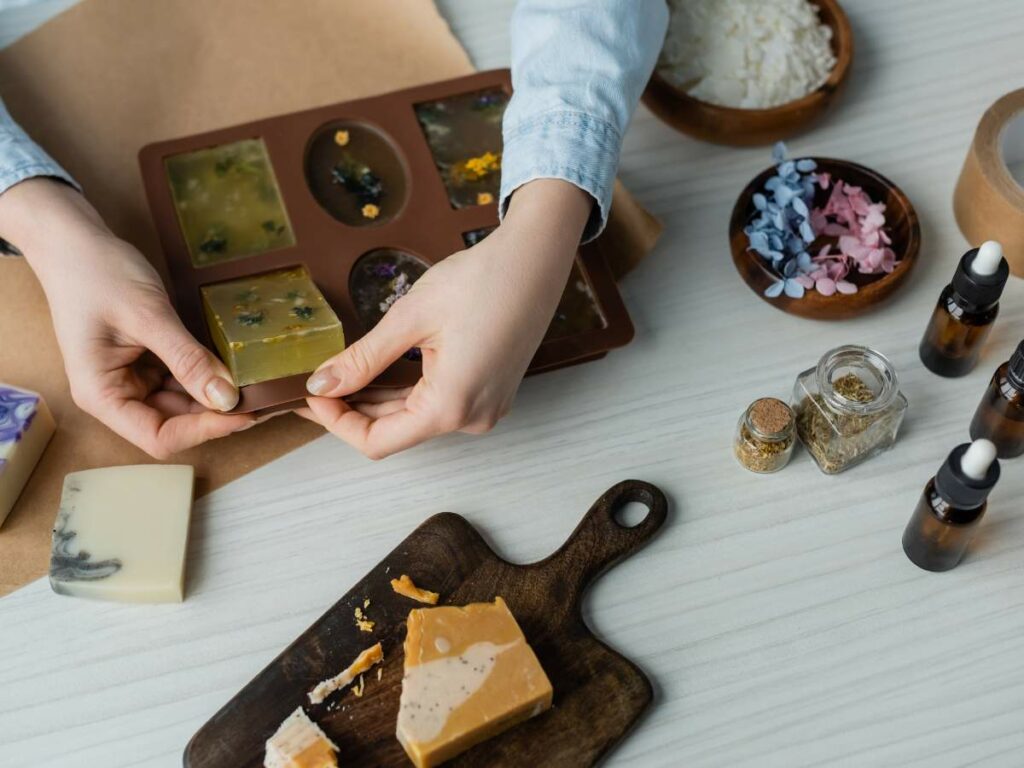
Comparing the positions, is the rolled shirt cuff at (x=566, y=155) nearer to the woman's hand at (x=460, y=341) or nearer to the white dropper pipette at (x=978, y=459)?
the woman's hand at (x=460, y=341)

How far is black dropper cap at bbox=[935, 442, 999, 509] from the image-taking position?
1.00m

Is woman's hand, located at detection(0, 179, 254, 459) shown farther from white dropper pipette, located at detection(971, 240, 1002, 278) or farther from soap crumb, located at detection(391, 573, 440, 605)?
white dropper pipette, located at detection(971, 240, 1002, 278)

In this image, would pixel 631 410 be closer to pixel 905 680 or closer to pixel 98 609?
pixel 905 680

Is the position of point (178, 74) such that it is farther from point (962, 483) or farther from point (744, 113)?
point (962, 483)

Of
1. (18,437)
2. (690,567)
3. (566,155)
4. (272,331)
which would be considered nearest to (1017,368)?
(690,567)

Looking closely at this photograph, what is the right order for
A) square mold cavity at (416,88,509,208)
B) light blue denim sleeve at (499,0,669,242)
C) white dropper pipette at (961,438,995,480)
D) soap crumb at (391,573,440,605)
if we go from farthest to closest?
square mold cavity at (416,88,509,208) < light blue denim sleeve at (499,0,669,242) < soap crumb at (391,573,440,605) < white dropper pipette at (961,438,995,480)

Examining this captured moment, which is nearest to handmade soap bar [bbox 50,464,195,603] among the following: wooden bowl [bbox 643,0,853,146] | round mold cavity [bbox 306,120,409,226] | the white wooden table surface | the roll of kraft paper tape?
the white wooden table surface

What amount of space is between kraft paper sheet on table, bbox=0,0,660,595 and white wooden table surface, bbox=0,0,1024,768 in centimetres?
20

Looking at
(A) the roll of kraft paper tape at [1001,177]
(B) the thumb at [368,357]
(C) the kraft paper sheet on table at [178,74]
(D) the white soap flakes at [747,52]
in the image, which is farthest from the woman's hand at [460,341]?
(A) the roll of kraft paper tape at [1001,177]

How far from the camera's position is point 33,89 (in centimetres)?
142

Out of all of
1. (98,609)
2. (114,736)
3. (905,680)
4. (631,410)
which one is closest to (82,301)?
(98,609)

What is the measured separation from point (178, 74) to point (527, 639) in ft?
2.81

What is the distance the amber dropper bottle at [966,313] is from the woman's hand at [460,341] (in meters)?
0.40

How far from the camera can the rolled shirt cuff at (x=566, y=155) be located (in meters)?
1.19
